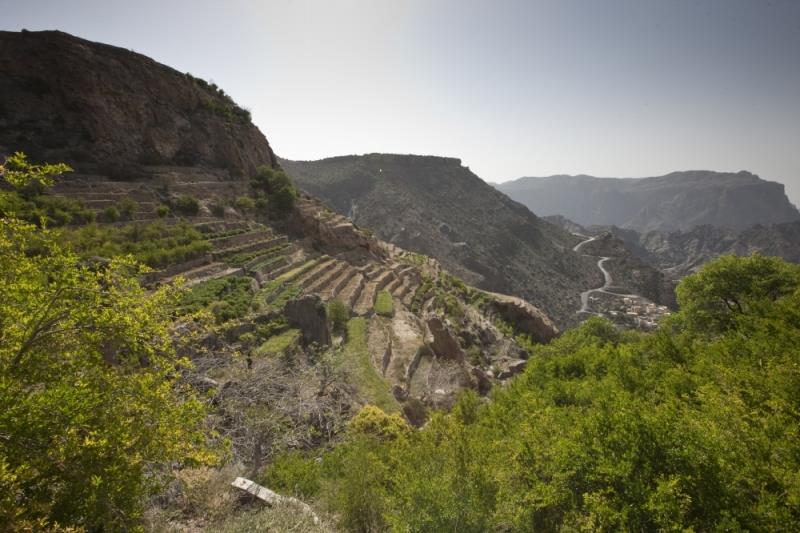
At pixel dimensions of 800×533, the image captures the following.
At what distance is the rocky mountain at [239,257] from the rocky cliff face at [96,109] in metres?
0.14

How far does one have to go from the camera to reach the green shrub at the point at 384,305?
33.3 metres

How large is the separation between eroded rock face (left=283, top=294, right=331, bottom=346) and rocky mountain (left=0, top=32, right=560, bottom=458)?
9cm

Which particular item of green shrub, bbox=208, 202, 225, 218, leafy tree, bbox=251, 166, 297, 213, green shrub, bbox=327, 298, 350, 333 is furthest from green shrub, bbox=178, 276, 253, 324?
leafy tree, bbox=251, 166, 297, 213

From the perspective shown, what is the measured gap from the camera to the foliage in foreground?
24.9ft

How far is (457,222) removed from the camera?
358 ft

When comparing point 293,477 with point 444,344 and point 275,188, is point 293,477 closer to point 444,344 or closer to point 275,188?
point 444,344

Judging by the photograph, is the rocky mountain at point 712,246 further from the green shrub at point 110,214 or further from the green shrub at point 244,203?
→ the green shrub at point 110,214

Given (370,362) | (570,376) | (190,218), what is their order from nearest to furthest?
(570,376) → (370,362) → (190,218)

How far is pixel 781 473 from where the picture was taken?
7164 millimetres

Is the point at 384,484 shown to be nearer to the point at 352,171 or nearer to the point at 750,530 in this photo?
the point at 750,530

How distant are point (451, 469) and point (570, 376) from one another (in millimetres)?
13078

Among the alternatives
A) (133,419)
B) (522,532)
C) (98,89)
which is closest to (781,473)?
(522,532)

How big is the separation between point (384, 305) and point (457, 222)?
259 feet

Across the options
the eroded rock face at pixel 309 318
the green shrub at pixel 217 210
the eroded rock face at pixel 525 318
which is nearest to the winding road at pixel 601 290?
the eroded rock face at pixel 525 318
